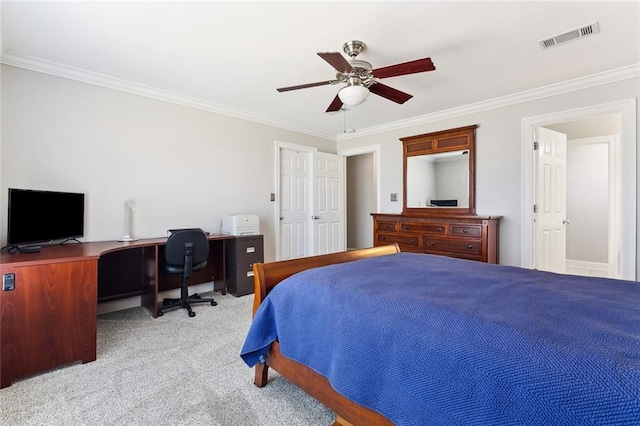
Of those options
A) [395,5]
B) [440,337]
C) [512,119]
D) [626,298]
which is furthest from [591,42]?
[440,337]

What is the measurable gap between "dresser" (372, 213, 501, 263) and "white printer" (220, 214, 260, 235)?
1.84 meters

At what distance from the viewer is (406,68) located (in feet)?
7.21

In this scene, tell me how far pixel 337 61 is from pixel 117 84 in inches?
100

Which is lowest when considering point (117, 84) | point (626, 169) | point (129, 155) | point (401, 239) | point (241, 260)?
point (241, 260)

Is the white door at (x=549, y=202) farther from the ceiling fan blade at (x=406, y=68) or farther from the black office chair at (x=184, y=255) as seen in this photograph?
the black office chair at (x=184, y=255)

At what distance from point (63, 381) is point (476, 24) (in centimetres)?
375

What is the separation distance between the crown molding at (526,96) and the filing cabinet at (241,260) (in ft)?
9.16

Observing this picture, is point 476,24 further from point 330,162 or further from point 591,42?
point 330,162

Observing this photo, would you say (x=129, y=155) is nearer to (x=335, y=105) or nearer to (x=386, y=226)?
(x=335, y=105)

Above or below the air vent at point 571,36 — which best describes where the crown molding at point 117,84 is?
below

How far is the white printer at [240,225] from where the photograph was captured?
3791 mm

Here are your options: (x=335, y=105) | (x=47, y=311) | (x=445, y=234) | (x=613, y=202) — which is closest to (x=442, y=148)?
(x=445, y=234)

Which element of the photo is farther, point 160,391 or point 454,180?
point 454,180

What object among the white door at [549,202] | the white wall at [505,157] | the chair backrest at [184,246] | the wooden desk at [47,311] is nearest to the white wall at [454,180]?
the white wall at [505,157]
